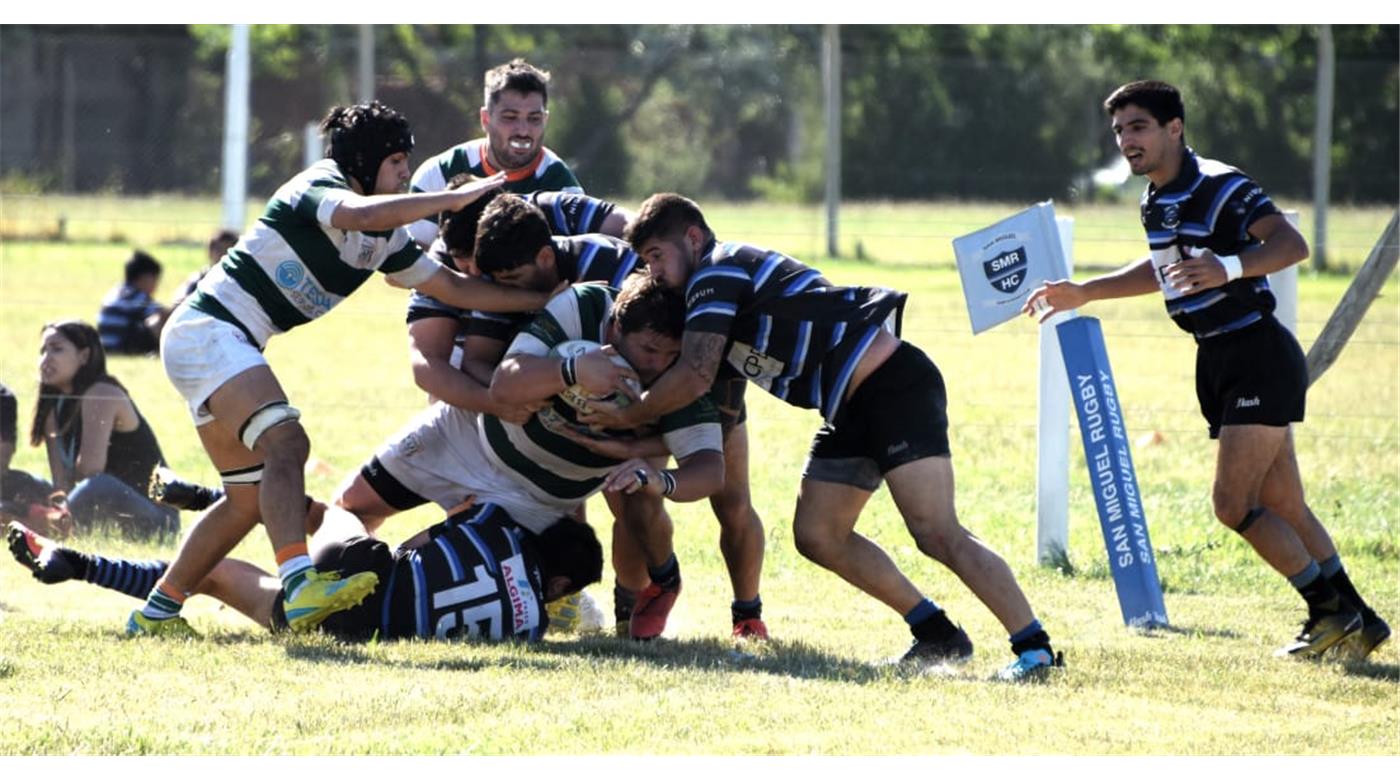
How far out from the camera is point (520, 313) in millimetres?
6508

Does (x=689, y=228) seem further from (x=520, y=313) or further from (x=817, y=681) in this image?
(x=817, y=681)

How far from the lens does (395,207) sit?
582 cm

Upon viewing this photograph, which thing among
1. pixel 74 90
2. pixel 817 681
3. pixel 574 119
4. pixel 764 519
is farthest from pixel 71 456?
pixel 74 90

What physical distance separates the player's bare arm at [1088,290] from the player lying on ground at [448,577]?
1779mm

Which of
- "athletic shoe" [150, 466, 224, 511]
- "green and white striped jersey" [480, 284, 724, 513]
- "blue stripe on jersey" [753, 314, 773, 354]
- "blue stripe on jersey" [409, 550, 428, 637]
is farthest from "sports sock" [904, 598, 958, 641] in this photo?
"athletic shoe" [150, 466, 224, 511]

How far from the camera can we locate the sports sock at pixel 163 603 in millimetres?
6371

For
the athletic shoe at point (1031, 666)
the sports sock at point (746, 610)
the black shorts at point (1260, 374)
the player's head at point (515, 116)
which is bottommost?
the sports sock at point (746, 610)

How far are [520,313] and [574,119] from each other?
19453 millimetres

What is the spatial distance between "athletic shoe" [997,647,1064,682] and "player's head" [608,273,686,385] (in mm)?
1438

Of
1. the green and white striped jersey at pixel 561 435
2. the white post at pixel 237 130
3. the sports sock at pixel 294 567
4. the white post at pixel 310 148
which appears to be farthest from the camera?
the white post at pixel 310 148

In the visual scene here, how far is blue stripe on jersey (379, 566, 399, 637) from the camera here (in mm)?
6164

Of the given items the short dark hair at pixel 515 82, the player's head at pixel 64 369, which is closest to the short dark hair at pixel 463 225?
the short dark hair at pixel 515 82

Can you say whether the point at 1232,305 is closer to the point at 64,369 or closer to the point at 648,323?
the point at 648,323

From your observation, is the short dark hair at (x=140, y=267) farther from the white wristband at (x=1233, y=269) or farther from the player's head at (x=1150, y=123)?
the white wristband at (x=1233, y=269)
